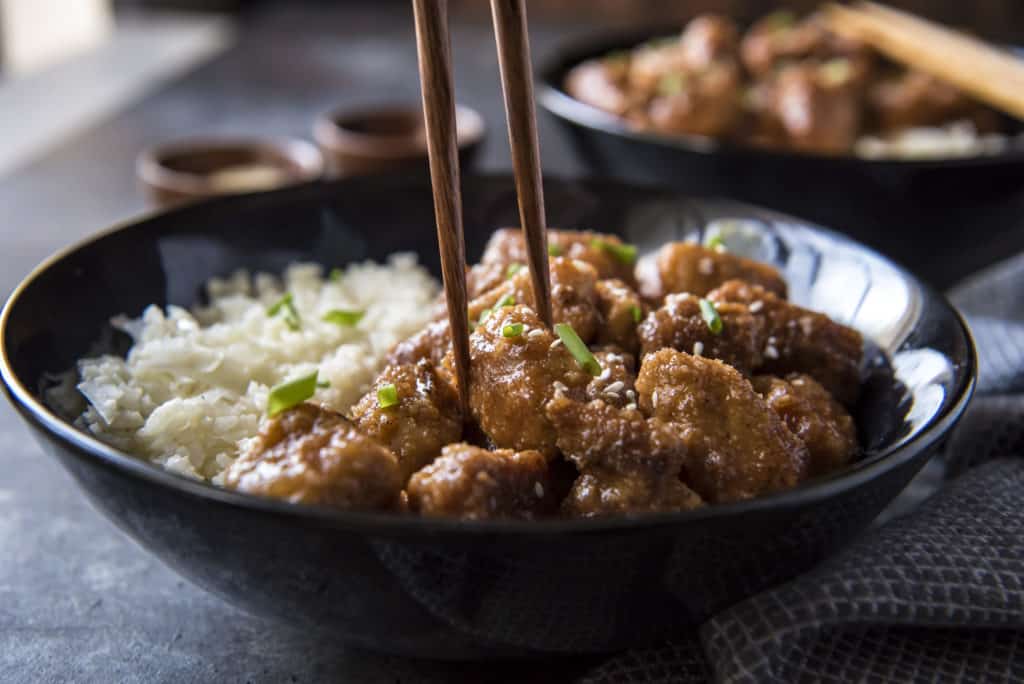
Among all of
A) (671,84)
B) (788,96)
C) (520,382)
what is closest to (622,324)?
(520,382)

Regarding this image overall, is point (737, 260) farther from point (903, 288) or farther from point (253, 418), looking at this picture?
point (253, 418)

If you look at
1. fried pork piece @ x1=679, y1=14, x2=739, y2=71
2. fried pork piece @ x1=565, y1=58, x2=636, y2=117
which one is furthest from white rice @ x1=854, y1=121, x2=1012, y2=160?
fried pork piece @ x1=565, y1=58, x2=636, y2=117

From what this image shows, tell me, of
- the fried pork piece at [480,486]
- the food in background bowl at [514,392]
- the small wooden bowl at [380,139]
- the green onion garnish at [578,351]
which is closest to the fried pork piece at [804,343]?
the food in background bowl at [514,392]

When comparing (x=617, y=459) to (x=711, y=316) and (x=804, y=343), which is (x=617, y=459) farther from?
(x=804, y=343)

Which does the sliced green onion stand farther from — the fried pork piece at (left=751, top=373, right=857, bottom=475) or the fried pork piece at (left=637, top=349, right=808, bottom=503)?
the fried pork piece at (left=637, top=349, right=808, bottom=503)

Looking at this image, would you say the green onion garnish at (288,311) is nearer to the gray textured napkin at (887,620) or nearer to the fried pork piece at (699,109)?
the gray textured napkin at (887,620)
